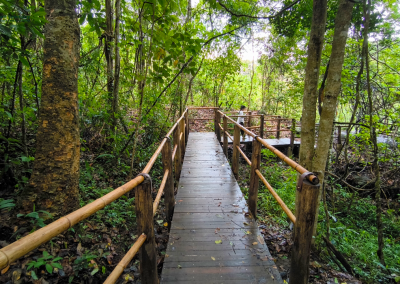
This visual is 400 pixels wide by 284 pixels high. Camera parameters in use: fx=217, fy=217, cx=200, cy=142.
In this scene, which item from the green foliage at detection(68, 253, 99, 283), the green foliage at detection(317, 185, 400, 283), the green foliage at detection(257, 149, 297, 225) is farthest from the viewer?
the green foliage at detection(257, 149, 297, 225)

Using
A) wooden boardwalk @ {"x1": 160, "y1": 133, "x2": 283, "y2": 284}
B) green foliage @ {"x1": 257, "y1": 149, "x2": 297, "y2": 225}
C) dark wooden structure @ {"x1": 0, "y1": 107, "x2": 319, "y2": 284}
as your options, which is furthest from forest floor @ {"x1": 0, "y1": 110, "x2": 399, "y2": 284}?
green foliage @ {"x1": 257, "y1": 149, "x2": 297, "y2": 225}

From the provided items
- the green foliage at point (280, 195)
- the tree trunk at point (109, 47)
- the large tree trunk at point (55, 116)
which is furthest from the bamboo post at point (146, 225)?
the tree trunk at point (109, 47)

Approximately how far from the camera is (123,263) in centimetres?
129

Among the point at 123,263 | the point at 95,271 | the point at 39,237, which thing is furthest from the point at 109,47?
the point at 39,237

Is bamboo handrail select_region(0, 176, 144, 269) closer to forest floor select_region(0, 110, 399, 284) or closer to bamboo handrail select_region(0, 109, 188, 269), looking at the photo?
bamboo handrail select_region(0, 109, 188, 269)

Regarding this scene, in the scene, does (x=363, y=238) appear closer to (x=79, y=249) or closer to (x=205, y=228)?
(x=205, y=228)

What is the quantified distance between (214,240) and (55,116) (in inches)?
85.2

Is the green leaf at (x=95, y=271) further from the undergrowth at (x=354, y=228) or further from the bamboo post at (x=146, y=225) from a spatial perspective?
the undergrowth at (x=354, y=228)

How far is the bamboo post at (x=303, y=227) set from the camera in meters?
1.50

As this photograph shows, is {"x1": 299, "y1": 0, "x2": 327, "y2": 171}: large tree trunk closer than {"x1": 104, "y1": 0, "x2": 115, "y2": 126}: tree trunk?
Yes

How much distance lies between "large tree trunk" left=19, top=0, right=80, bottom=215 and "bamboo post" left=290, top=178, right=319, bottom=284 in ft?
7.41

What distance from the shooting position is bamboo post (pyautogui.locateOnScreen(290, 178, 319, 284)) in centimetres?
150

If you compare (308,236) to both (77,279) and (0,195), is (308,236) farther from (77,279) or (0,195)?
(0,195)

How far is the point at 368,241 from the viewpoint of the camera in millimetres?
4254
